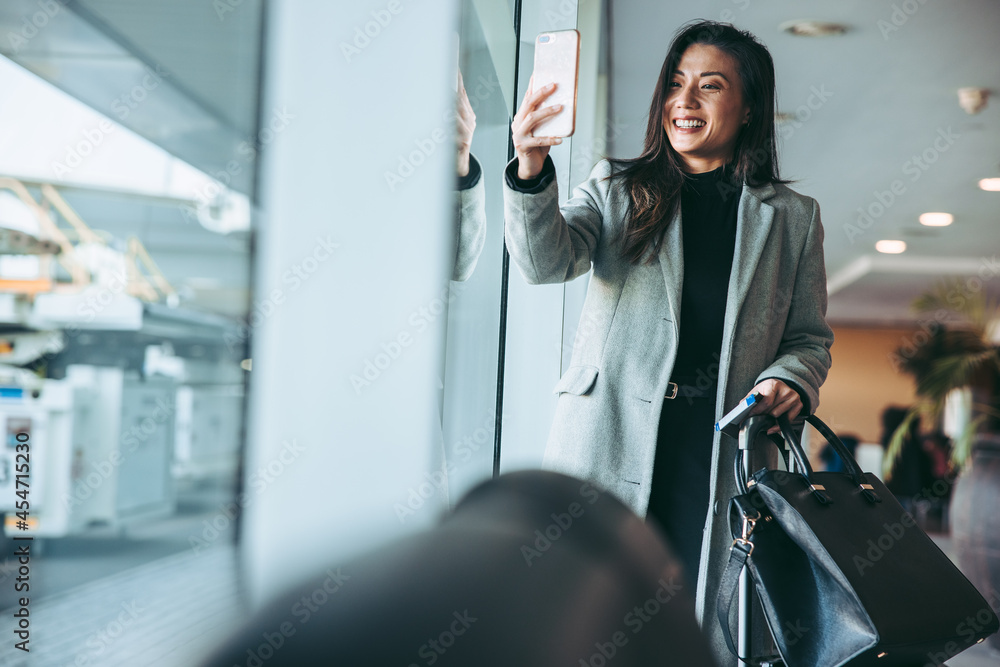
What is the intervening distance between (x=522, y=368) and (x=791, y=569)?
133 cm

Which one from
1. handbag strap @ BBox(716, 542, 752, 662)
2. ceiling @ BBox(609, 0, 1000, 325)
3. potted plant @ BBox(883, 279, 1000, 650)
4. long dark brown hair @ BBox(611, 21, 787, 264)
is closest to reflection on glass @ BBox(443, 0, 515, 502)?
long dark brown hair @ BBox(611, 21, 787, 264)

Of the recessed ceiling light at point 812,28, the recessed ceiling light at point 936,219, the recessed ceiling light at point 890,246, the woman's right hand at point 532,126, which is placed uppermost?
the recessed ceiling light at point 812,28

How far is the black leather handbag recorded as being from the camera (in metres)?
0.94

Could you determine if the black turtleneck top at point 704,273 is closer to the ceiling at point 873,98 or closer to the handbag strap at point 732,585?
the handbag strap at point 732,585

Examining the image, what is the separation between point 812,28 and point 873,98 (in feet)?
3.17

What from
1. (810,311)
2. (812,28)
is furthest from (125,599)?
(812,28)

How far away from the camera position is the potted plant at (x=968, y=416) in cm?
313

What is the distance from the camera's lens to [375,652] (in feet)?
0.82

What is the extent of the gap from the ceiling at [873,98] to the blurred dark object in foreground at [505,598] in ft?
7.09

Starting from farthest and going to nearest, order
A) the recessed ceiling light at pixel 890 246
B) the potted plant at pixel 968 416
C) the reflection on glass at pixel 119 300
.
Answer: the recessed ceiling light at pixel 890 246 → the potted plant at pixel 968 416 → the reflection on glass at pixel 119 300

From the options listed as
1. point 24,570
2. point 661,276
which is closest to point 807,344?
point 661,276

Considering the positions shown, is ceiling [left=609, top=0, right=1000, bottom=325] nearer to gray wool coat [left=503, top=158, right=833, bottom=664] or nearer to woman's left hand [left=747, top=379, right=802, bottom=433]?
gray wool coat [left=503, top=158, right=833, bottom=664]

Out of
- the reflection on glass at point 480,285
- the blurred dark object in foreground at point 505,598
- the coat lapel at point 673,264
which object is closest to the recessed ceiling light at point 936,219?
the reflection on glass at point 480,285

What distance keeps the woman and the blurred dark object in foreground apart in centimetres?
83
